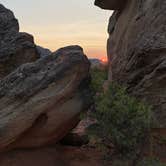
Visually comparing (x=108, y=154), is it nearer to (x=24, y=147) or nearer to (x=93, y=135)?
(x=93, y=135)

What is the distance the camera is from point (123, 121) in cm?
825

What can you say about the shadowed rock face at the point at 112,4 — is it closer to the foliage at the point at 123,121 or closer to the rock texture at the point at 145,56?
the rock texture at the point at 145,56

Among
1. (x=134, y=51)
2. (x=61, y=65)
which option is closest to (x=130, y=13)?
(x=134, y=51)

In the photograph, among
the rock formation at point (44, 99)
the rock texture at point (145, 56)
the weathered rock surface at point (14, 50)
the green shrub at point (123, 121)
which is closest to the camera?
the green shrub at point (123, 121)

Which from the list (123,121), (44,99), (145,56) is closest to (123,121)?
(123,121)

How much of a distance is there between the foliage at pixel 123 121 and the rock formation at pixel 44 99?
1.21 meters

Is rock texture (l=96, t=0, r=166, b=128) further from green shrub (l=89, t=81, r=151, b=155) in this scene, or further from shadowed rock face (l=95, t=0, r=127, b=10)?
green shrub (l=89, t=81, r=151, b=155)

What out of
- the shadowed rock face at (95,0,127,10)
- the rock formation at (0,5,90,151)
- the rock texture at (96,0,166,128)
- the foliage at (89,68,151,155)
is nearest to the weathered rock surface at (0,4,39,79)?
the shadowed rock face at (95,0,127,10)

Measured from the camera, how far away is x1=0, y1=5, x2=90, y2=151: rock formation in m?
8.91

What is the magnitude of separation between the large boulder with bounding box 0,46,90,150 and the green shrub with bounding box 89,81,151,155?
1230 mm

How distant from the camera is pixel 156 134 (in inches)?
376

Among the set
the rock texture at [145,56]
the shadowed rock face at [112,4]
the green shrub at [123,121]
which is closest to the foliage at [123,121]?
the green shrub at [123,121]

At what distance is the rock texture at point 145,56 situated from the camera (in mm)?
9695

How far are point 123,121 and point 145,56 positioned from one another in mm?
2415
